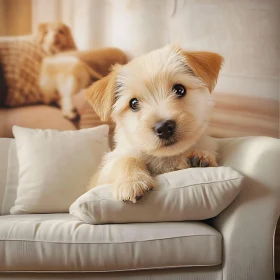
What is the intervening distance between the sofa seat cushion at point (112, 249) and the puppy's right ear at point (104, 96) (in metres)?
0.66

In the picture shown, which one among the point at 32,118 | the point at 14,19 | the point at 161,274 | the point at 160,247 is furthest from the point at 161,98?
the point at 14,19

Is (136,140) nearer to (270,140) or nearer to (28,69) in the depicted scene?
(270,140)

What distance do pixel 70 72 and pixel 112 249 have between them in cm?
188

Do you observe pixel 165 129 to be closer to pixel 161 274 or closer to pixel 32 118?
pixel 161 274

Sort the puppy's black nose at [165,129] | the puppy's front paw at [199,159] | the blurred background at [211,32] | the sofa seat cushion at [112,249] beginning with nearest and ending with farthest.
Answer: the sofa seat cushion at [112,249]
the puppy's black nose at [165,129]
the puppy's front paw at [199,159]
the blurred background at [211,32]

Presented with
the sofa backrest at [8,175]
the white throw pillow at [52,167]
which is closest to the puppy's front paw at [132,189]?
the white throw pillow at [52,167]

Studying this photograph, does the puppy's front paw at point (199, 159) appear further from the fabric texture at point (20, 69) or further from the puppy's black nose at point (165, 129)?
the fabric texture at point (20, 69)

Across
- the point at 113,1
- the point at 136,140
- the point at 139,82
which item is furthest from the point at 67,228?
the point at 113,1

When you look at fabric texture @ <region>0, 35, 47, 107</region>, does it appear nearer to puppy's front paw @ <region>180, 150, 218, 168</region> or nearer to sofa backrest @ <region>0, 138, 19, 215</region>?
sofa backrest @ <region>0, 138, 19, 215</region>

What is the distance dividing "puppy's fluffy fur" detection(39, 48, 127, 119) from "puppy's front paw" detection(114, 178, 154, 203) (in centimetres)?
157

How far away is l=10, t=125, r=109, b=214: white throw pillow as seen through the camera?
246 cm

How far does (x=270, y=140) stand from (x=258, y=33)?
149 cm

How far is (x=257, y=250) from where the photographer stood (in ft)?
5.61

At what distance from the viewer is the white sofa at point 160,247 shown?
1712 millimetres
